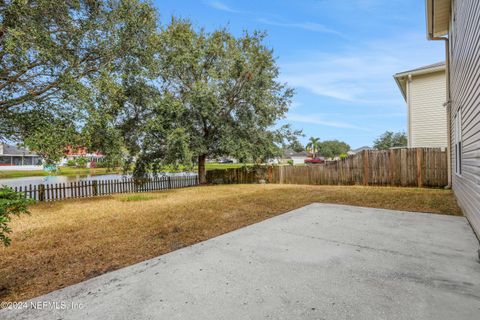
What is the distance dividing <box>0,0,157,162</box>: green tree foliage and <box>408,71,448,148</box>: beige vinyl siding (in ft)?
39.0

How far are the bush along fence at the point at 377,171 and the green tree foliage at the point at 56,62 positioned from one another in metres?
8.90

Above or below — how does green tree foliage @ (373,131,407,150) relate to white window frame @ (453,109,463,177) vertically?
above

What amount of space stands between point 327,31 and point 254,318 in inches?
554

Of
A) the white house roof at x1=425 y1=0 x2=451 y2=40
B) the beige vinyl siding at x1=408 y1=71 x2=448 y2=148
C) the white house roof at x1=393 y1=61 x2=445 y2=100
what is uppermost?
the white house roof at x1=425 y1=0 x2=451 y2=40

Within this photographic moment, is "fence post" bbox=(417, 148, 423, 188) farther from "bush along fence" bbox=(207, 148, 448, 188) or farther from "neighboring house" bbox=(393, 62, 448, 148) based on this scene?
"neighboring house" bbox=(393, 62, 448, 148)

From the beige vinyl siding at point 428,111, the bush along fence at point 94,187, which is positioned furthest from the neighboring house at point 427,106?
the bush along fence at point 94,187

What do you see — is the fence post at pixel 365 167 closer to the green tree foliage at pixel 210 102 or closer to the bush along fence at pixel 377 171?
the bush along fence at pixel 377 171

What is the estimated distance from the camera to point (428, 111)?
10711 mm

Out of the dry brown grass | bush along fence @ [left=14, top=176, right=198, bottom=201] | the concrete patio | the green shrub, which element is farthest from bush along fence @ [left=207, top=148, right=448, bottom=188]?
the green shrub

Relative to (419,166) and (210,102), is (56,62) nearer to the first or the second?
(210,102)

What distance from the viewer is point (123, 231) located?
453cm

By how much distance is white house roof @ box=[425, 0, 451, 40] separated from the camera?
6.45m

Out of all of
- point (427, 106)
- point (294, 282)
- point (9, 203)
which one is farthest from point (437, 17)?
point (9, 203)

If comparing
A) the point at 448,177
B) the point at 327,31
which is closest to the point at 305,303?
the point at 448,177
